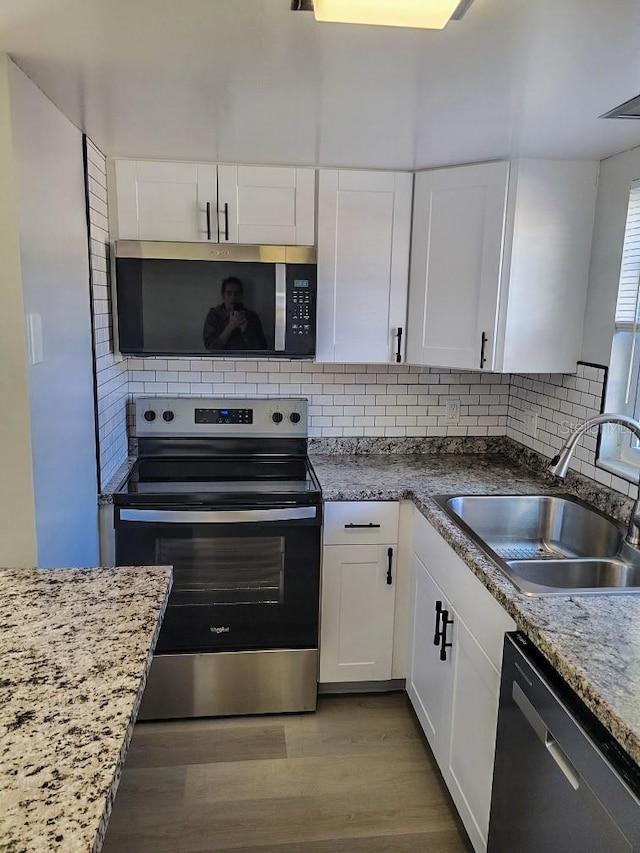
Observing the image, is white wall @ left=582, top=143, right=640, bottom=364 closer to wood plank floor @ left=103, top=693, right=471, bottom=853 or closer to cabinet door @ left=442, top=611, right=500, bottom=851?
cabinet door @ left=442, top=611, right=500, bottom=851

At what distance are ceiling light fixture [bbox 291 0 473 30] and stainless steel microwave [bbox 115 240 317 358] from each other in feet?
4.41

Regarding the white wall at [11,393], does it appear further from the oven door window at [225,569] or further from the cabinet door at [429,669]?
the cabinet door at [429,669]

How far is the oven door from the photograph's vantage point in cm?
235

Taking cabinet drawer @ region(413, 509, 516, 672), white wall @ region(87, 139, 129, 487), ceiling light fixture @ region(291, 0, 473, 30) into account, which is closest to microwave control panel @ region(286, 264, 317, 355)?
white wall @ region(87, 139, 129, 487)

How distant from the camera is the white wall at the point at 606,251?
215 centimetres

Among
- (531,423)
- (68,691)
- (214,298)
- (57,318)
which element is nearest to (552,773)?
(68,691)

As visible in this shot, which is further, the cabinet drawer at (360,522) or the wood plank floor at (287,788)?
the cabinet drawer at (360,522)

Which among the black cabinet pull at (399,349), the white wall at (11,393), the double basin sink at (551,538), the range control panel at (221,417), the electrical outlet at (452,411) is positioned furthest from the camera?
the electrical outlet at (452,411)

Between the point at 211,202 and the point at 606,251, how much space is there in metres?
1.46

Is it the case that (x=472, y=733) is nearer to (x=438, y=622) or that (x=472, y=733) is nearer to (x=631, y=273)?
(x=438, y=622)

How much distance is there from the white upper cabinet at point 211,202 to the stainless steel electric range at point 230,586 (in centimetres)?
97

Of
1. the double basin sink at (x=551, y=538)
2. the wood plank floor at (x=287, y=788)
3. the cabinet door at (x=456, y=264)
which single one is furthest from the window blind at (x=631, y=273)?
the wood plank floor at (x=287, y=788)

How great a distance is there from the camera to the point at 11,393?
156cm

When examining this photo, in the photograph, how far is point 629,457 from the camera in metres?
2.22
